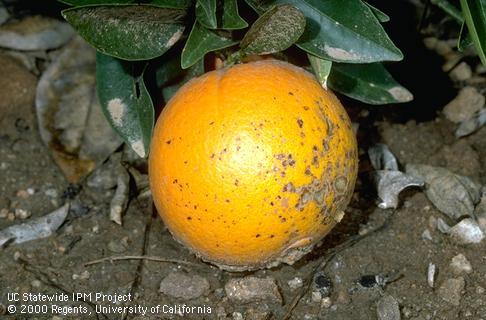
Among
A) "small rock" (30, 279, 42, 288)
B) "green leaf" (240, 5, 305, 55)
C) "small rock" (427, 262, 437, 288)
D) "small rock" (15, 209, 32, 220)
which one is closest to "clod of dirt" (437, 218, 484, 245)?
"small rock" (427, 262, 437, 288)

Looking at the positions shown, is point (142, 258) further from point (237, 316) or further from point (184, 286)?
point (237, 316)

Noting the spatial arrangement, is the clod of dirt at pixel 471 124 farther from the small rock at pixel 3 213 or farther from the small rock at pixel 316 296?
the small rock at pixel 3 213

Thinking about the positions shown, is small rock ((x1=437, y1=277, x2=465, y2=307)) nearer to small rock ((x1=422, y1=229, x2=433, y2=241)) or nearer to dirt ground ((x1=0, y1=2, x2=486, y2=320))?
dirt ground ((x1=0, y1=2, x2=486, y2=320))

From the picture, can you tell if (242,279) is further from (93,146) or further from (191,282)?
(93,146)

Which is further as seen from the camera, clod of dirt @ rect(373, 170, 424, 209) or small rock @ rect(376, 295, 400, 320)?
clod of dirt @ rect(373, 170, 424, 209)

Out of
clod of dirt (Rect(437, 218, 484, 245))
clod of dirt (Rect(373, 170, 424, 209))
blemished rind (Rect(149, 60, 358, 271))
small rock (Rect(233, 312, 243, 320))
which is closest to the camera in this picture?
blemished rind (Rect(149, 60, 358, 271))

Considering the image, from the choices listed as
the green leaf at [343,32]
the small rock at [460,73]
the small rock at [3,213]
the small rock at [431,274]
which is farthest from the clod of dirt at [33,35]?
the small rock at [431,274]
